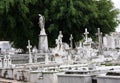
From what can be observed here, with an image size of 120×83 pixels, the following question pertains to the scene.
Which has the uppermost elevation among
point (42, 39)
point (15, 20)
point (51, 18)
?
point (51, 18)

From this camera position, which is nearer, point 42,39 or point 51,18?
point 42,39

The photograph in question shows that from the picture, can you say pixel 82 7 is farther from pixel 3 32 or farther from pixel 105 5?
pixel 3 32

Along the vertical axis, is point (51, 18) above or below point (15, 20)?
above

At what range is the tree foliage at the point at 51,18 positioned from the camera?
40750 millimetres

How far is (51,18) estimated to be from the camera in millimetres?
42688

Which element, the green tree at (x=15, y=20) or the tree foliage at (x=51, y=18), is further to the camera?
the tree foliage at (x=51, y=18)

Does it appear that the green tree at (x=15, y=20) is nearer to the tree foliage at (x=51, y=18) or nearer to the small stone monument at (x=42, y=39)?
the tree foliage at (x=51, y=18)

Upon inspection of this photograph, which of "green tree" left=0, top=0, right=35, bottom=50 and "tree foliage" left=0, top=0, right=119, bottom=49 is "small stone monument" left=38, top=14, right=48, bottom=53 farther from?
"green tree" left=0, top=0, right=35, bottom=50

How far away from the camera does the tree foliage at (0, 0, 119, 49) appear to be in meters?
40.8

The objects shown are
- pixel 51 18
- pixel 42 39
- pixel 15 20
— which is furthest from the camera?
pixel 51 18

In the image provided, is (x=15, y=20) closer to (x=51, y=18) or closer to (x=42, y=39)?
(x=42, y=39)

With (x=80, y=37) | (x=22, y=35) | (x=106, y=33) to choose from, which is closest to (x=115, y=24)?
(x=106, y=33)

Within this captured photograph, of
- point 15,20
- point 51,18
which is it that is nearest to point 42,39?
point 15,20

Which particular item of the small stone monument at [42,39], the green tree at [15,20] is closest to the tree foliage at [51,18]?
the green tree at [15,20]
